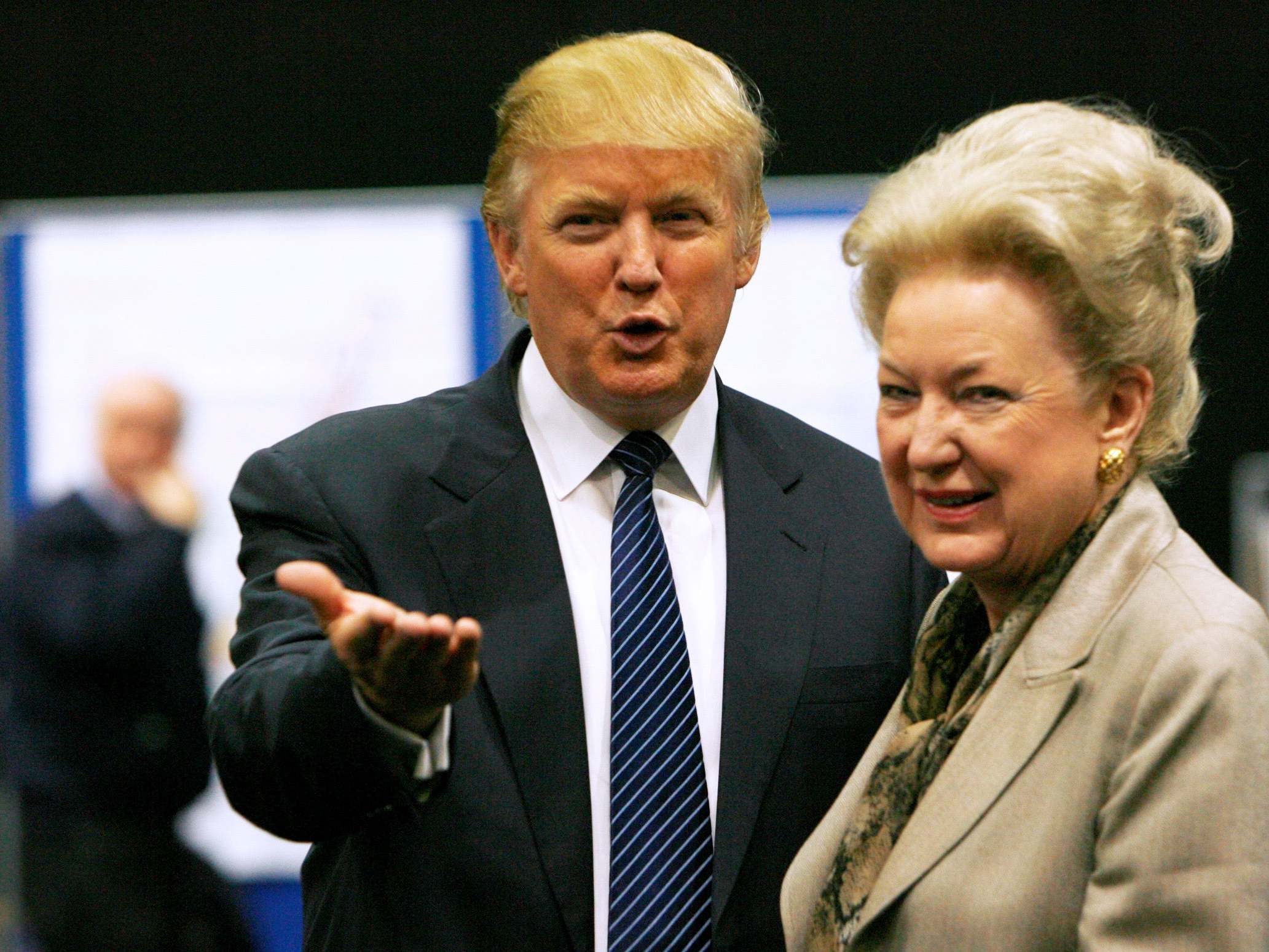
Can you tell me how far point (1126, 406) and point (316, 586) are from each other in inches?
33.8

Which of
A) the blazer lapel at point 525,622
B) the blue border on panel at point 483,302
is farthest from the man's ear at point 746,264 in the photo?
the blue border on panel at point 483,302

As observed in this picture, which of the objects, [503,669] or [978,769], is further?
[503,669]

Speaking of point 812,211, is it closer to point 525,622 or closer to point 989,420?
point 525,622

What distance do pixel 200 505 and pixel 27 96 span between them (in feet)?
3.66

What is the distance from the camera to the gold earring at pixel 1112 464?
182 cm

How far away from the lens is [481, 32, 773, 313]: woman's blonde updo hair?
2.23 m

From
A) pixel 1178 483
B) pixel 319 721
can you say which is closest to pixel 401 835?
pixel 319 721

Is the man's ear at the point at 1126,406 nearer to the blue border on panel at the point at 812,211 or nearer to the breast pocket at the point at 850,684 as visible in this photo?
the breast pocket at the point at 850,684

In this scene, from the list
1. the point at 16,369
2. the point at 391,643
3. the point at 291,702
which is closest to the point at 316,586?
the point at 391,643

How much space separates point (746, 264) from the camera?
245 cm

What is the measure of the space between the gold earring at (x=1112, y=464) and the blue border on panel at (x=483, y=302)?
271 centimetres

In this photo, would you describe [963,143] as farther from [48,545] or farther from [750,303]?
[48,545]

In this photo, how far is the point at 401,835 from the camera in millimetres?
2080

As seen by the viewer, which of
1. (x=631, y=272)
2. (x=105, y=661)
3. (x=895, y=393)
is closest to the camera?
(x=895, y=393)
